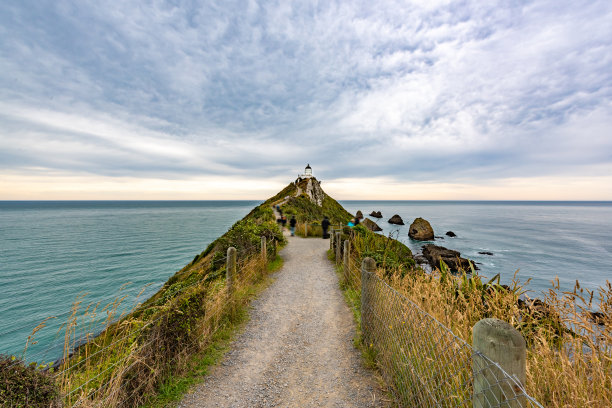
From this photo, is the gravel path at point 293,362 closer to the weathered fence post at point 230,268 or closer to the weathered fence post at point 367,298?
the weathered fence post at point 367,298

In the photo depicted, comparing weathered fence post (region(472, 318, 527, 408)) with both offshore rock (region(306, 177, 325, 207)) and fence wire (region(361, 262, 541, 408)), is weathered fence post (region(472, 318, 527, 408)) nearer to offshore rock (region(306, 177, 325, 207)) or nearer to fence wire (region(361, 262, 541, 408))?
fence wire (region(361, 262, 541, 408))

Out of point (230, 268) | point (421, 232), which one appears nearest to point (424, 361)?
point (230, 268)

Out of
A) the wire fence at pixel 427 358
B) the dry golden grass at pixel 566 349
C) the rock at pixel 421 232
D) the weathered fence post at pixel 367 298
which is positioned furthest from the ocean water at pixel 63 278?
the rock at pixel 421 232

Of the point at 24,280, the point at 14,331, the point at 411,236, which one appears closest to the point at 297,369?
the point at 14,331

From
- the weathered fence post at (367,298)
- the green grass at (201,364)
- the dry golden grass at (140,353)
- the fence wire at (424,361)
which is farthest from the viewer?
the weathered fence post at (367,298)

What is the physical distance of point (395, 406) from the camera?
336 cm

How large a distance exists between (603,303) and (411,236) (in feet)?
119

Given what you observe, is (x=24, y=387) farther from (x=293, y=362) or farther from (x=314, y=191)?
(x=314, y=191)

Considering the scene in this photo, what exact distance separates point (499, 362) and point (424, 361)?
1.71 m

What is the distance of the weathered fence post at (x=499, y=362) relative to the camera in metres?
1.58

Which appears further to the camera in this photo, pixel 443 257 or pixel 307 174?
pixel 307 174

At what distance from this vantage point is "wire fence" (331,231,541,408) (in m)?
1.62

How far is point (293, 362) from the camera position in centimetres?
456

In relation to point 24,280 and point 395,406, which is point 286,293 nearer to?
point 395,406
